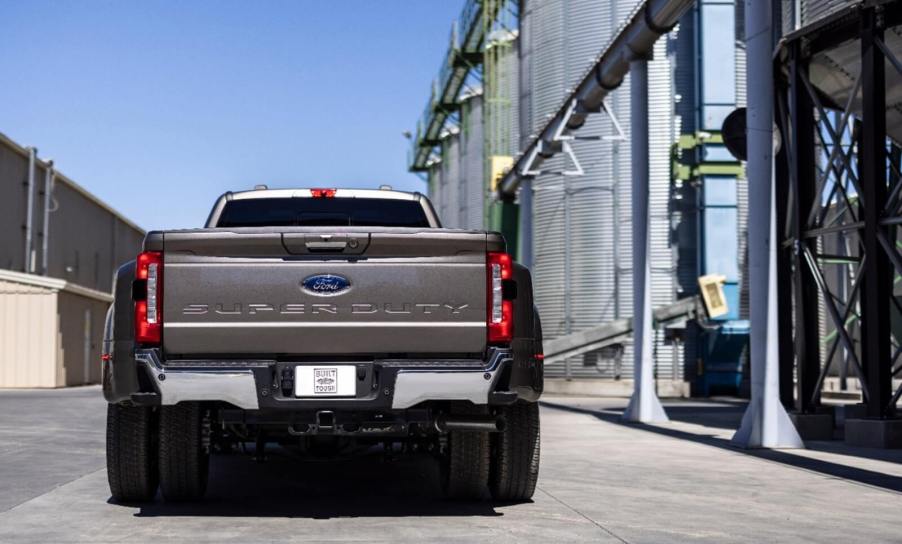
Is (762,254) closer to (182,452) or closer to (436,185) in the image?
(182,452)

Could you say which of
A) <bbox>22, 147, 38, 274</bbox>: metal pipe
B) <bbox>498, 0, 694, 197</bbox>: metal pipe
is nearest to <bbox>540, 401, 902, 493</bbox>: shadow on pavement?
<bbox>498, 0, 694, 197</bbox>: metal pipe

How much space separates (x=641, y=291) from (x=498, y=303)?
501 inches

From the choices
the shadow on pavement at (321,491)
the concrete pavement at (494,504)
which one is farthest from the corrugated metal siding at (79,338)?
the shadow on pavement at (321,491)

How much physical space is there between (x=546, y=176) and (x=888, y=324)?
2136 centimetres

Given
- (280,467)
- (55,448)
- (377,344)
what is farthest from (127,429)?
(55,448)

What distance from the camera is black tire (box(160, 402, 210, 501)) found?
281 inches

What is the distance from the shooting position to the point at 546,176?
113ft

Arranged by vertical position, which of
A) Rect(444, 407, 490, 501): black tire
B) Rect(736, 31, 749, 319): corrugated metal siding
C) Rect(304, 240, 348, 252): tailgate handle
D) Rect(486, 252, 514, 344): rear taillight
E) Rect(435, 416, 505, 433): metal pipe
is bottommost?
Rect(444, 407, 490, 501): black tire

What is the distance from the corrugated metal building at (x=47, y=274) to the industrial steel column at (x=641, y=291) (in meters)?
20.0

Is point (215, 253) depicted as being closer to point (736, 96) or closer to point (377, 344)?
point (377, 344)

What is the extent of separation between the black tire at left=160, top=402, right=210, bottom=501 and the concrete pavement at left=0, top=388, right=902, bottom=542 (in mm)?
155

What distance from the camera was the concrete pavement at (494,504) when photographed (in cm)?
671

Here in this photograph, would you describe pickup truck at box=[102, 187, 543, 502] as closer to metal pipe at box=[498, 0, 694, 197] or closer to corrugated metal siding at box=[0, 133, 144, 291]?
metal pipe at box=[498, 0, 694, 197]

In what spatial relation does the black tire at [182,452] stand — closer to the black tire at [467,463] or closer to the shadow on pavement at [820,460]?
the black tire at [467,463]
